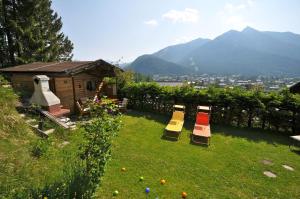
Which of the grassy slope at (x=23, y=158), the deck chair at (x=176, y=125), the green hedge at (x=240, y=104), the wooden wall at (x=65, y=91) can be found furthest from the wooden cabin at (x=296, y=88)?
the wooden wall at (x=65, y=91)

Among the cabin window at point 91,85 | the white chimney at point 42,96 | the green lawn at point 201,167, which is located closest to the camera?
the green lawn at point 201,167

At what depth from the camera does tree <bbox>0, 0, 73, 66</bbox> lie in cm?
2083

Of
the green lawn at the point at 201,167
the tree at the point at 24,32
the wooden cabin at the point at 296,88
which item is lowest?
the green lawn at the point at 201,167

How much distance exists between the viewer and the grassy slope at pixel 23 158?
4609 mm

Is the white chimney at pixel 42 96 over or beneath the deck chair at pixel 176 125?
over

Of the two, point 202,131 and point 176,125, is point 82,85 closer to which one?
point 176,125

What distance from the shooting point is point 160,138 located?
9.69 metres

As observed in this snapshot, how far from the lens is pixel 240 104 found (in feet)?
39.4

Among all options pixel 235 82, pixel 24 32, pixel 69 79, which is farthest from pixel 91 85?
pixel 235 82

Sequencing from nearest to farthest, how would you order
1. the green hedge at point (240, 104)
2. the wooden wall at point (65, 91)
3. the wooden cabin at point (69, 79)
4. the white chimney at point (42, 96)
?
1. the white chimney at point (42, 96)
2. the green hedge at point (240, 104)
3. the wooden cabin at point (69, 79)
4. the wooden wall at point (65, 91)

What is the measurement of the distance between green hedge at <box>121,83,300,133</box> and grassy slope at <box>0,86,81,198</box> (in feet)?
24.1

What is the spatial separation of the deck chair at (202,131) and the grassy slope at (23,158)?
5328 mm

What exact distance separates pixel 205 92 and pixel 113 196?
31.1 ft

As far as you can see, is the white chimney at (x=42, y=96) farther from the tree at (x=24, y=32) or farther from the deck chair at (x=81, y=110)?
the tree at (x=24, y=32)
